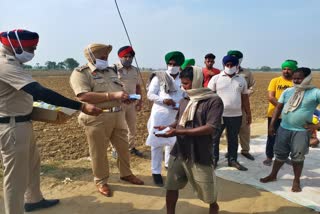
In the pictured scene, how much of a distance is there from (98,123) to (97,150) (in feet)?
1.36

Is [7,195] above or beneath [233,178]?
above


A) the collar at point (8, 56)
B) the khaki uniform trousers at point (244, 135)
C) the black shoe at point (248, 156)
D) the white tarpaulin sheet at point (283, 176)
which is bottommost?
the white tarpaulin sheet at point (283, 176)

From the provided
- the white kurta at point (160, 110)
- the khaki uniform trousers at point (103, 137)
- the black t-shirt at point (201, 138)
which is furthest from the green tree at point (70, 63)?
the black t-shirt at point (201, 138)

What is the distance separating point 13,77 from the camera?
10.1 ft

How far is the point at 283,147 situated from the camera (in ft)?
15.4

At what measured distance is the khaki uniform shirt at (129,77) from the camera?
20.2ft

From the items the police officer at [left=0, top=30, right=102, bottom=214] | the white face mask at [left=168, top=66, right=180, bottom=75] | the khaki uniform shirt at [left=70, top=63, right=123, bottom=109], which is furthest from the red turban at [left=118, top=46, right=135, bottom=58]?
the police officer at [left=0, top=30, right=102, bottom=214]

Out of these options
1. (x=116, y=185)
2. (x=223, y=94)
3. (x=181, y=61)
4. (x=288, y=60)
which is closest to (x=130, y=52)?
(x=181, y=61)

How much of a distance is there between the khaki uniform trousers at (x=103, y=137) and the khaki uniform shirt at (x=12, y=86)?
3.41 ft

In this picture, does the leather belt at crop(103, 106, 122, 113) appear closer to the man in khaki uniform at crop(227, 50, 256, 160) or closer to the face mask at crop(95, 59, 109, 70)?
the face mask at crop(95, 59, 109, 70)

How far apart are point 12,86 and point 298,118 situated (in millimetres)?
3763

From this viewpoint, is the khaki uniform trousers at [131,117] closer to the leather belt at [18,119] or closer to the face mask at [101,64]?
the face mask at [101,64]

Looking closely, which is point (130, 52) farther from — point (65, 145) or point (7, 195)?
point (7, 195)

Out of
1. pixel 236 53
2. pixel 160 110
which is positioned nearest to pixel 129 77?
pixel 160 110
